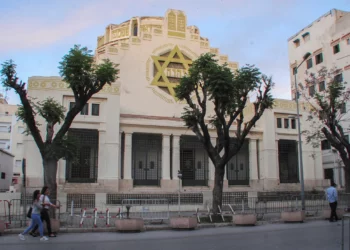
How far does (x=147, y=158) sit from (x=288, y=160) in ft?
42.8

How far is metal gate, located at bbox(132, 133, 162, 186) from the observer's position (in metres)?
29.3

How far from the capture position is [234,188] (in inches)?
1195

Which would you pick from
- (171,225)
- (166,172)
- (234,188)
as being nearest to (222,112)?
(171,225)

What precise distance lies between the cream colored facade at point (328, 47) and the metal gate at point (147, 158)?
17418 mm

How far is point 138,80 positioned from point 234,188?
1223 centimetres

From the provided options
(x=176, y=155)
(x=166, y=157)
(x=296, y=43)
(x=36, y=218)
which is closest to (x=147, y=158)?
(x=166, y=157)

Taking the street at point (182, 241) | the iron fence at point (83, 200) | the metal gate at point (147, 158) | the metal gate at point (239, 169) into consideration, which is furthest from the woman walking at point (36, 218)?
the metal gate at point (239, 169)

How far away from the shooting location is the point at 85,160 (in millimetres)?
27422

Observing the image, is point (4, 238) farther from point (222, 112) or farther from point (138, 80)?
point (138, 80)

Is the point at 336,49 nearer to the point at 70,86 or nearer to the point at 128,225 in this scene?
the point at 70,86

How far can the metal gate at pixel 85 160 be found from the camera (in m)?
26.8

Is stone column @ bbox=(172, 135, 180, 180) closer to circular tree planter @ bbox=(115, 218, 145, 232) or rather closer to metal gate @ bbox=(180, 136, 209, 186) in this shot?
metal gate @ bbox=(180, 136, 209, 186)

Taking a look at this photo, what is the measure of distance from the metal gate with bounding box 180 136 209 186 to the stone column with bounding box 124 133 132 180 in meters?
4.27

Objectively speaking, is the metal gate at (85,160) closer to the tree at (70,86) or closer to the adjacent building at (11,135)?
the tree at (70,86)
